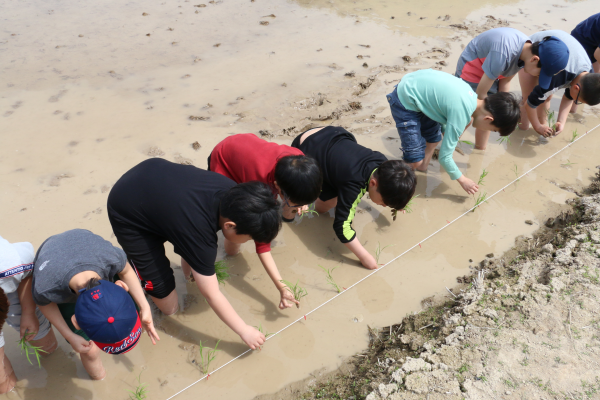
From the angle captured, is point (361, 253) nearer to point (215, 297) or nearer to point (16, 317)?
point (215, 297)

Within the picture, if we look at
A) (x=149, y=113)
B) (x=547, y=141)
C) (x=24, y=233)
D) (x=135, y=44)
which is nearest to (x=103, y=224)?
(x=24, y=233)

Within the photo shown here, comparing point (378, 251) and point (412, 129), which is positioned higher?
point (412, 129)

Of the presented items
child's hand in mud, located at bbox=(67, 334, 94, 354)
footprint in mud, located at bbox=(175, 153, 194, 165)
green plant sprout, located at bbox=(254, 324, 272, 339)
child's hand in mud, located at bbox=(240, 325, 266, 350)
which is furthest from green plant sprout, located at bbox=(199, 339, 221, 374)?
footprint in mud, located at bbox=(175, 153, 194, 165)

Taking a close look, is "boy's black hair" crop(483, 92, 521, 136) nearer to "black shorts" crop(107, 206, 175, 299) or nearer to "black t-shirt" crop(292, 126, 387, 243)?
"black t-shirt" crop(292, 126, 387, 243)

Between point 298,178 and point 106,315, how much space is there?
1.12 m

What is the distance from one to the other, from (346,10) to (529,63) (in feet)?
11.9

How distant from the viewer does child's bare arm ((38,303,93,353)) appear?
1954 mm

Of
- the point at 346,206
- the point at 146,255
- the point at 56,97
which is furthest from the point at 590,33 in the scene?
the point at 56,97

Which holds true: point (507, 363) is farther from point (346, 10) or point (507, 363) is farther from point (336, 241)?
point (346, 10)

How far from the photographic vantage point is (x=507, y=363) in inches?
82.8

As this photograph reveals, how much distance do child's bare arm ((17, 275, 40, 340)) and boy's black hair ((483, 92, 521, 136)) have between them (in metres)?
3.08

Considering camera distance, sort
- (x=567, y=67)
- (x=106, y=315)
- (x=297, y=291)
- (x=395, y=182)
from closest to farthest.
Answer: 1. (x=106, y=315)
2. (x=395, y=182)
3. (x=297, y=291)
4. (x=567, y=67)

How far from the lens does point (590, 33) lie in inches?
164

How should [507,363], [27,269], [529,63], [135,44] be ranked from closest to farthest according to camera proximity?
[27,269]
[507,363]
[529,63]
[135,44]
